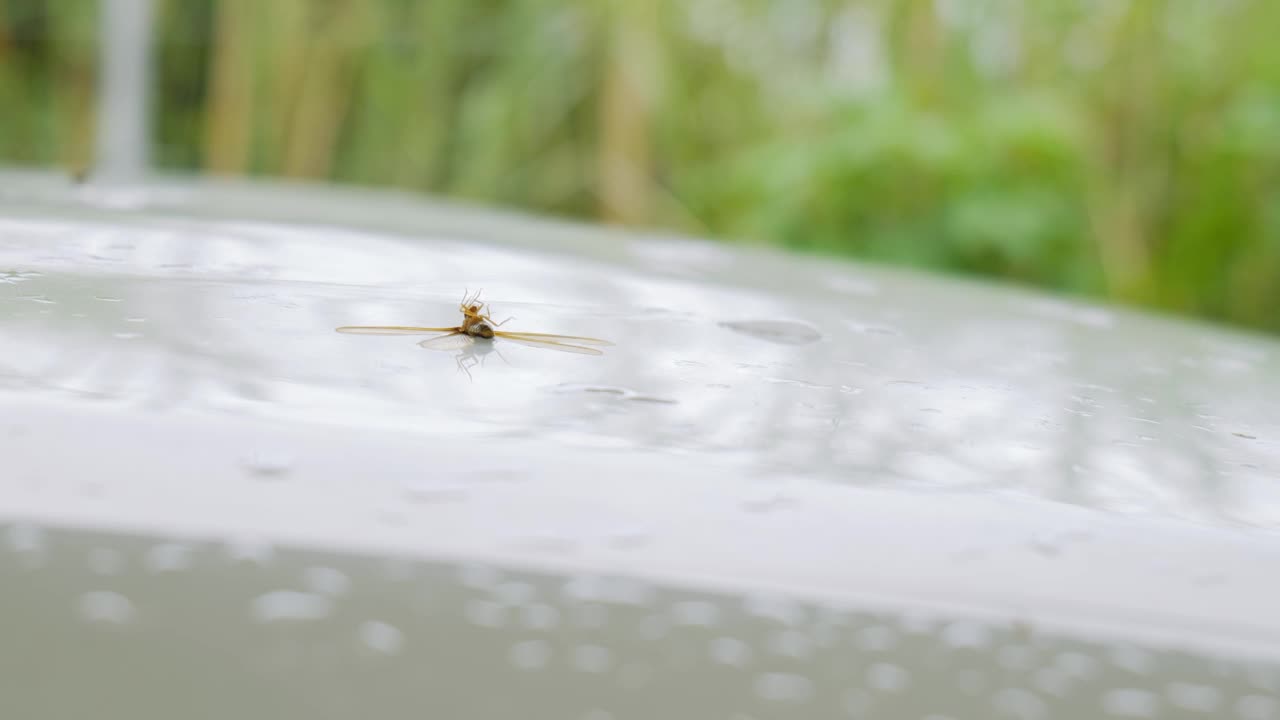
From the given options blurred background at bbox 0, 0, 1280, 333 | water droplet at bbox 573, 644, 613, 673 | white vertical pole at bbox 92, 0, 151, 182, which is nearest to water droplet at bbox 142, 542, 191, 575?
water droplet at bbox 573, 644, 613, 673

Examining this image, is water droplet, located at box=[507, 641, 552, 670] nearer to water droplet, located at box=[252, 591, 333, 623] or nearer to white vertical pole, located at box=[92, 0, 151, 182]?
water droplet, located at box=[252, 591, 333, 623]

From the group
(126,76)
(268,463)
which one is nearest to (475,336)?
(268,463)

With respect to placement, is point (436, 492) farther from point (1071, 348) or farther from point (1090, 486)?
point (1071, 348)

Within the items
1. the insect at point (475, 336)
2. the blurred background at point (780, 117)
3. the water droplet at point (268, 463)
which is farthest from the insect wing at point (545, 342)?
the blurred background at point (780, 117)

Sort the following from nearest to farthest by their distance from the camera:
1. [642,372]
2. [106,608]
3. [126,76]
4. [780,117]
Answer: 1. [106,608]
2. [642,372]
3. [126,76]
4. [780,117]

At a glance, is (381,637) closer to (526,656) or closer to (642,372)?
(526,656)

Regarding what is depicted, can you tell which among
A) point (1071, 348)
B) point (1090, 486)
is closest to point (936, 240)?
point (1071, 348)
